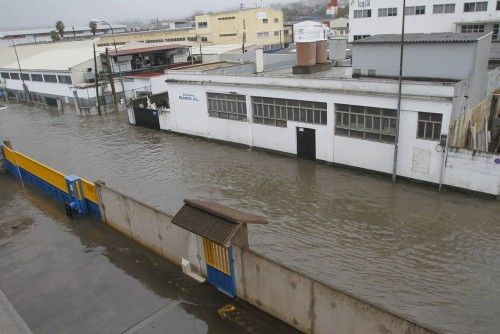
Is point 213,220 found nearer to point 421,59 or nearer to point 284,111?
point 284,111

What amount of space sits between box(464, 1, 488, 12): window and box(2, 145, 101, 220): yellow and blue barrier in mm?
38356

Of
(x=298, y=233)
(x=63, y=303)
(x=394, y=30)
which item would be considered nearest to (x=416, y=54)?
(x=298, y=233)

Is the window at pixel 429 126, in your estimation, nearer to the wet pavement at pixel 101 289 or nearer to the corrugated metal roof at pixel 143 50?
the wet pavement at pixel 101 289

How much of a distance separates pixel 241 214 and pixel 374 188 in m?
9.29

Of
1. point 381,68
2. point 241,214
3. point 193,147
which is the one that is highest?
point 381,68

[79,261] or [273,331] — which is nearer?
[273,331]

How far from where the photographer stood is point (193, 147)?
2352 cm

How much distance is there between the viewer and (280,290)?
26.3 feet

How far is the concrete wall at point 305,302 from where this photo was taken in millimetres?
6438

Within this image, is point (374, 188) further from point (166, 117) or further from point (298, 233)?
point (166, 117)

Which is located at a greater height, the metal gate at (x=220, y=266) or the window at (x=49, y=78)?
the window at (x=49, y=78)

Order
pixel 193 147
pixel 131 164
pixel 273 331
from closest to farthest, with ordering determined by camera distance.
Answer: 1. pixel 273 331
2. pixel 131 164
3. pixel 193 147

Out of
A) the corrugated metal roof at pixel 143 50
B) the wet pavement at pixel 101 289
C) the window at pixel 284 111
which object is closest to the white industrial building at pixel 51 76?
the corrugated metal roof at pixel 143 50

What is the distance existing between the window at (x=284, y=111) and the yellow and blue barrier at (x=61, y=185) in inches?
399
